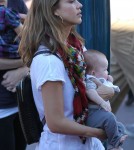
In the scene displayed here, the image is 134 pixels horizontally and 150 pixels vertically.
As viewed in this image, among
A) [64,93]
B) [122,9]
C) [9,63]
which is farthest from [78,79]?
[122,9]

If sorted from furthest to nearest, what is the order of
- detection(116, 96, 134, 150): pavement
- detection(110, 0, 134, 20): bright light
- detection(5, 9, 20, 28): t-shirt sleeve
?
detection(116, 96, 134, 150): pavement
detection(110, 0, 134, 20): bright light
detection(5, 9, 20, 28): t-shirt sleeve

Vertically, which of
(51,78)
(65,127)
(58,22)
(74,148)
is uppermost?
(58,22)

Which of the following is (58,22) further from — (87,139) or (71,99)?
(87,139)

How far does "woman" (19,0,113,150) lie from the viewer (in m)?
2.16

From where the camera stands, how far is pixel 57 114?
2172mm

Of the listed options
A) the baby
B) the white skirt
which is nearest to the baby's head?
the baby

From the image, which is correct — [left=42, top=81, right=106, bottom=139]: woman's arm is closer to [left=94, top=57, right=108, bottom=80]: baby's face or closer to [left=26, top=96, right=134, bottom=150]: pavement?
Answer: [left=94, top=57, right=108, bottom=80]: baby's face

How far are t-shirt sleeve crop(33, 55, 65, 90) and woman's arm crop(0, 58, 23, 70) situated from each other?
68 cm

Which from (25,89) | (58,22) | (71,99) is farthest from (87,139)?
(58,22)

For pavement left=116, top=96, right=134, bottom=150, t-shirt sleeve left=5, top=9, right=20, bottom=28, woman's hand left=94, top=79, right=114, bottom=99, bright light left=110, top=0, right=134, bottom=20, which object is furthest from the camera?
pavement left=116, top=96, right=134, bottom=150

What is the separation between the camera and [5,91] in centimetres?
289

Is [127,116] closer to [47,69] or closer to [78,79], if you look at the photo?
[78,79]

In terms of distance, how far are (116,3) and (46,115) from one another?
8.90 ft

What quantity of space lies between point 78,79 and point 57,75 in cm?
16
